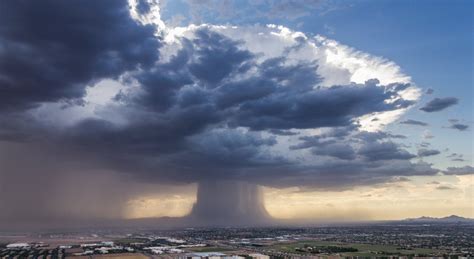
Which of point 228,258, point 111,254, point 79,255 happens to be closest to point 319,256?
point 228,258

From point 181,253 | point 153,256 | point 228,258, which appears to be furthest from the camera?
point 181,253

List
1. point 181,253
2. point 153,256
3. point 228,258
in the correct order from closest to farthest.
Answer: point 228,258 → point 153,256 → point 181,253

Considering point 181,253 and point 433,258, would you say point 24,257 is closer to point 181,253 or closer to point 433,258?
point 181,253

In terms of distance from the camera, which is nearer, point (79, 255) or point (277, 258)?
point (277, 258)

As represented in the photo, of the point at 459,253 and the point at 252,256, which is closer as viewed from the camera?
the point at 252,256

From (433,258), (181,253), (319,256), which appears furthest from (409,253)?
(181,253)

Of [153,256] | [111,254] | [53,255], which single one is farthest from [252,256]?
[53,255]

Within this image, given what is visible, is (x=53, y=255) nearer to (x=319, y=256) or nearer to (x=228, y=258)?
(x=228, y=258)

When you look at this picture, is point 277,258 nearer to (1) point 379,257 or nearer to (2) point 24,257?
(1) point 379,257
